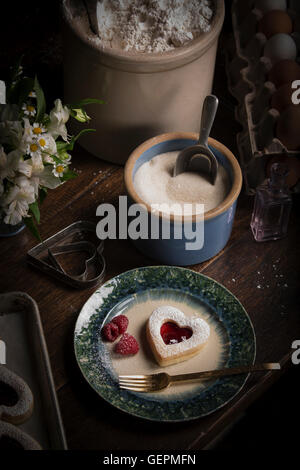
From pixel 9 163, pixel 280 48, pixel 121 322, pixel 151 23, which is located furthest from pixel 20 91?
pixel 280 48

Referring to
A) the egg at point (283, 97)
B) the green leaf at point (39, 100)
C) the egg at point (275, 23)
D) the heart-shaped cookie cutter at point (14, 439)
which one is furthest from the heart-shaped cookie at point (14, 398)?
the egg at point (275, 23)

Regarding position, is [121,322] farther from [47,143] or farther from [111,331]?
[47,143]

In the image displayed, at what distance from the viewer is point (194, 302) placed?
0.99m

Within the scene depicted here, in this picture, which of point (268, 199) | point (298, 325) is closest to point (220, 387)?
point (298, 325)

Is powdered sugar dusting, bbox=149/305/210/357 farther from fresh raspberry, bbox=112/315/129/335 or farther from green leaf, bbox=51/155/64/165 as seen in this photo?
green leaf, bbox=51/155/64/165

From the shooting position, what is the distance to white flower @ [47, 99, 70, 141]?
0.94m

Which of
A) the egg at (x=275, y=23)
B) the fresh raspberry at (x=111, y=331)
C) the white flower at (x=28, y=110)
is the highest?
the egg at (x=275, y=23)

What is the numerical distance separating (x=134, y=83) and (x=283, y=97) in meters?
0.26

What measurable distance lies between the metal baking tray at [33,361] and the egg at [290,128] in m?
0.49

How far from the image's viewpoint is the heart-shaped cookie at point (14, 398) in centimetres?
85

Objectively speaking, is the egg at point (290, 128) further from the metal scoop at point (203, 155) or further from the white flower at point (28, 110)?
the white flower at point (28, 110)

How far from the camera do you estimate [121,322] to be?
949mm

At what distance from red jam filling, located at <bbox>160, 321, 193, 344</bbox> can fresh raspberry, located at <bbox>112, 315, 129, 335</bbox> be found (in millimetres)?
56

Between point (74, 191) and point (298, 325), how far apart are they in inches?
18.1
